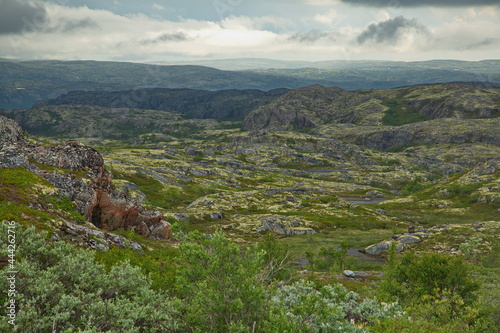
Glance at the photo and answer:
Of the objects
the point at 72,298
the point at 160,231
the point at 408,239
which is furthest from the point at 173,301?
the point at 408,239

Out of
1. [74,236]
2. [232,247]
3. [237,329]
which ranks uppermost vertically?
[232,247]

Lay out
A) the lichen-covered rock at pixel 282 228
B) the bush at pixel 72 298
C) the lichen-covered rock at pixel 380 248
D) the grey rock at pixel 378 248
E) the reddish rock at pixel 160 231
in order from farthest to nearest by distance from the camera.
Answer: the lichen-covered rock at pixel 282 228 < the grey rock at pixel 378 248 < the lichen-covered rock at pixel 380 248 < the reddish rock at pixel 160 231 < the bush at pixel 72 298

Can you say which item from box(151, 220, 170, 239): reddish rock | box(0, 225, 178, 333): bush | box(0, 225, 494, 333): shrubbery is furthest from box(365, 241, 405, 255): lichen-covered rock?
box(0, 225, 178, 333): bush

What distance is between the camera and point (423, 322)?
663 inches

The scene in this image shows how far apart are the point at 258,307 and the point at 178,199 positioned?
166 metres

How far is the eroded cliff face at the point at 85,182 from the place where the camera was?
4594cm

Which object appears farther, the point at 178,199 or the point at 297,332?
the point at 178,199

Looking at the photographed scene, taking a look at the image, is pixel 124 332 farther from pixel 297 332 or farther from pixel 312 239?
pixel 312 239

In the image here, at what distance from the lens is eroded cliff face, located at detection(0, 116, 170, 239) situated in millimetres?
45938

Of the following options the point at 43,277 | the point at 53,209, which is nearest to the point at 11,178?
the point at 53,209

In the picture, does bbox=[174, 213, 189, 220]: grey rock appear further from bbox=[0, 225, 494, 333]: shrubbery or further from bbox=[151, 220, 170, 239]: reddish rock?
bbox=[0, 225, 494, 333]: shrubbery

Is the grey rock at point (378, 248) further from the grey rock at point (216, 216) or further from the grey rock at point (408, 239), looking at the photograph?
the grey rock at point (216, 216)

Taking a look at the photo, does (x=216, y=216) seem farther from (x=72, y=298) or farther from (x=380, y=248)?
(x=72, y=298)

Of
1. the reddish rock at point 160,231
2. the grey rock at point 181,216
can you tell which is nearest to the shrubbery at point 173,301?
the reddish rock at point 160,231
